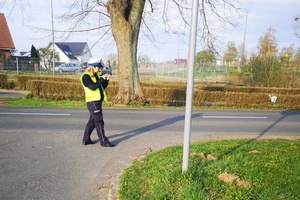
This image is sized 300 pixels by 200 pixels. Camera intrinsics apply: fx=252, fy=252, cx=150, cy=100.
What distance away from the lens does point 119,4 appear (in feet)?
37.3

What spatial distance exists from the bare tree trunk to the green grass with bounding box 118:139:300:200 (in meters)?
7.40

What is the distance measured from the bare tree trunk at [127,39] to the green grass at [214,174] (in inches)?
291

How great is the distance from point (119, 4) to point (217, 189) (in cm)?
993

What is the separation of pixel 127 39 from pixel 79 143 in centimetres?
718

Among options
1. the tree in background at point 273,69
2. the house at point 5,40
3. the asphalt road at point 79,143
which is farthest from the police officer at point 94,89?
the house at point 5,40

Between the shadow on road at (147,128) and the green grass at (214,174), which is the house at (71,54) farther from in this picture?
the green grass at (214,174)

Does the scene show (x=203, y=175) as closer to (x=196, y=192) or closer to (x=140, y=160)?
(x=196, y=192)

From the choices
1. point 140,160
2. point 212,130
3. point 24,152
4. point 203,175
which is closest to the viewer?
point 203,175

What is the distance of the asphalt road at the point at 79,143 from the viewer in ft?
Result: 12.5

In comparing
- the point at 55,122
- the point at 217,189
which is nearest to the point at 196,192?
the point at 217,189

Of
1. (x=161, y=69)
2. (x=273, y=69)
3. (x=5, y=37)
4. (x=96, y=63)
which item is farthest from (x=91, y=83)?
(x=5, y=37)

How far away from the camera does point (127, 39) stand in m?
11.9

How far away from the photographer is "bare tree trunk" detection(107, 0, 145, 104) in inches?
459

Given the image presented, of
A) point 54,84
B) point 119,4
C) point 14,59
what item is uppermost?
point 119,4
